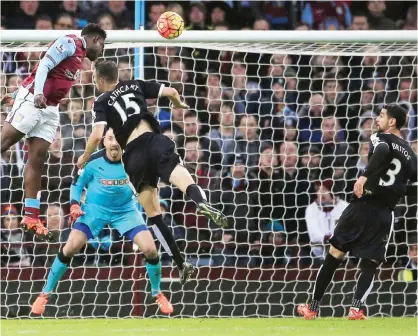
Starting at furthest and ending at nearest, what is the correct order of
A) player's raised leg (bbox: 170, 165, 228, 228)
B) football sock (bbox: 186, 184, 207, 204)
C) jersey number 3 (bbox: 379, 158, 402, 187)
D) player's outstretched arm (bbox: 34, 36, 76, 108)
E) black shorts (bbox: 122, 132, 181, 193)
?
jersey number 3 (bbox: 379, 158, 402, 187), player's outstretched arm (bbox: 34, 36, 76, 108), black shorts (bbox: 122, 132, 181, 193), football sock (bbox: 186, 184, 207, 204), player's raised leg (bbox: 170, 165, 228, 228)

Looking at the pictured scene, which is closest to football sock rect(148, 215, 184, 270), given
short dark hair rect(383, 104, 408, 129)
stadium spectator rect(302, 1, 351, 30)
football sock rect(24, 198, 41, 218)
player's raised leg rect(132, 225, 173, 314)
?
player's raised leg rect(132, 225, 173, 314)

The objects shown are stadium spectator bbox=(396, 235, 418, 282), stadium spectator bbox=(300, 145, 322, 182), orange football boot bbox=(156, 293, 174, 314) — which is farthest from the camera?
stadium spectator bbox=(300, 145, 322, 182)

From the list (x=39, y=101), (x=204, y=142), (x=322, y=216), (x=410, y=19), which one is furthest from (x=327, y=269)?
(x=410, y=19)

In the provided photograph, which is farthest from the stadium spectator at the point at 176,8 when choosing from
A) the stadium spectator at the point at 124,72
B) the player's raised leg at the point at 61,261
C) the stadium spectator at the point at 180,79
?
the player's raised leg at the point at 61,261

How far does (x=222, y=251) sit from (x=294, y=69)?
271cm

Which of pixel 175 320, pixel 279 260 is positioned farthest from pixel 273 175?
pixel 175 320

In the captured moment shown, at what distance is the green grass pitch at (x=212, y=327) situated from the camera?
30.2ft

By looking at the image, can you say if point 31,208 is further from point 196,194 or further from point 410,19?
point 410,19

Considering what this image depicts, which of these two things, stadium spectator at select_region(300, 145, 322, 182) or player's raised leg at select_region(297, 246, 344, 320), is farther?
stadium spectator at select_region(300, 145, 322, 182)

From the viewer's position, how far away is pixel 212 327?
985cm

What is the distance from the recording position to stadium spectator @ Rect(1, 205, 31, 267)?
11682 mm

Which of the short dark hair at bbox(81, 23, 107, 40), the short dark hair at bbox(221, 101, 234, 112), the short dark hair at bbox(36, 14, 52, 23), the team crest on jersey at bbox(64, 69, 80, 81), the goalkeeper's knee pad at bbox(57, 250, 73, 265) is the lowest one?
the goalkeeper's knee pad at bbox(57, 250, 73, 265)

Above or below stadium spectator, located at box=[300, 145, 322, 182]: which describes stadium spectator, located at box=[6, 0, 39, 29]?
above

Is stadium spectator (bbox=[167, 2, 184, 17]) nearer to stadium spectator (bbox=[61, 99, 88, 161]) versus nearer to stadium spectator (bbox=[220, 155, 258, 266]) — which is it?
stadium spectator (bbox=[61, 99, 88, 161])
